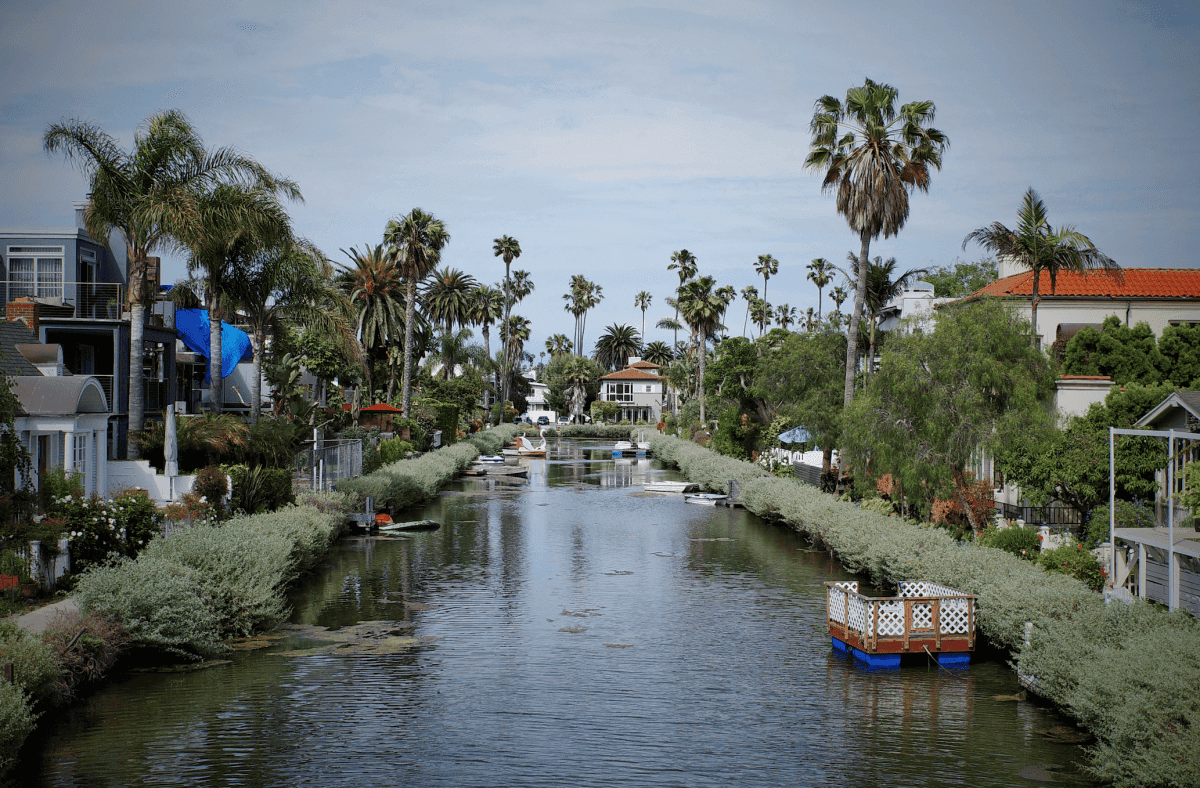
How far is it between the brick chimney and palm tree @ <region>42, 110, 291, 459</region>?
171 inches

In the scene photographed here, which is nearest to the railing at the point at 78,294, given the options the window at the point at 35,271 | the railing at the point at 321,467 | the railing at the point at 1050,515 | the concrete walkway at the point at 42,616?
the window at the point at 35,271

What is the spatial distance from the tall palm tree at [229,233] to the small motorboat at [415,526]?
743cm

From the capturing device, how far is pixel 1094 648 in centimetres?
1294

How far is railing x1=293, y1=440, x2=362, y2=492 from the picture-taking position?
105ft

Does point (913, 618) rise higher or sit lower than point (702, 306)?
lower

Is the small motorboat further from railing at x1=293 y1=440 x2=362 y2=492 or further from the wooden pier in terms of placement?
the wooden pier

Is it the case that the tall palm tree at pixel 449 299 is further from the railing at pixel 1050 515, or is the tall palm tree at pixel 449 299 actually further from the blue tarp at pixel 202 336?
the railing at pixel 1050 515

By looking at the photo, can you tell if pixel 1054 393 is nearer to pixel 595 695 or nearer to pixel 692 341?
pixel 595 695

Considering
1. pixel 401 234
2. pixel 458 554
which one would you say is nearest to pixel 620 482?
pixel 401 234

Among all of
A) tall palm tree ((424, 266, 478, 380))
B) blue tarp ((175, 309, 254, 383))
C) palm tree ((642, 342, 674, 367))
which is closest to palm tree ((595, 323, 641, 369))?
palm tree ((642, 342, 674, 367))

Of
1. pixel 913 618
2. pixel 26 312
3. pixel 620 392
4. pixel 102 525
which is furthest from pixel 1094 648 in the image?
pixel 620 392

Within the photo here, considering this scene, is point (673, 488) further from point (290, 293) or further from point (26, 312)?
point (26, 312)

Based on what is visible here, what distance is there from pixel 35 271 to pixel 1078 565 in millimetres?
34485

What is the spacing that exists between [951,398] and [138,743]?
2100cm
